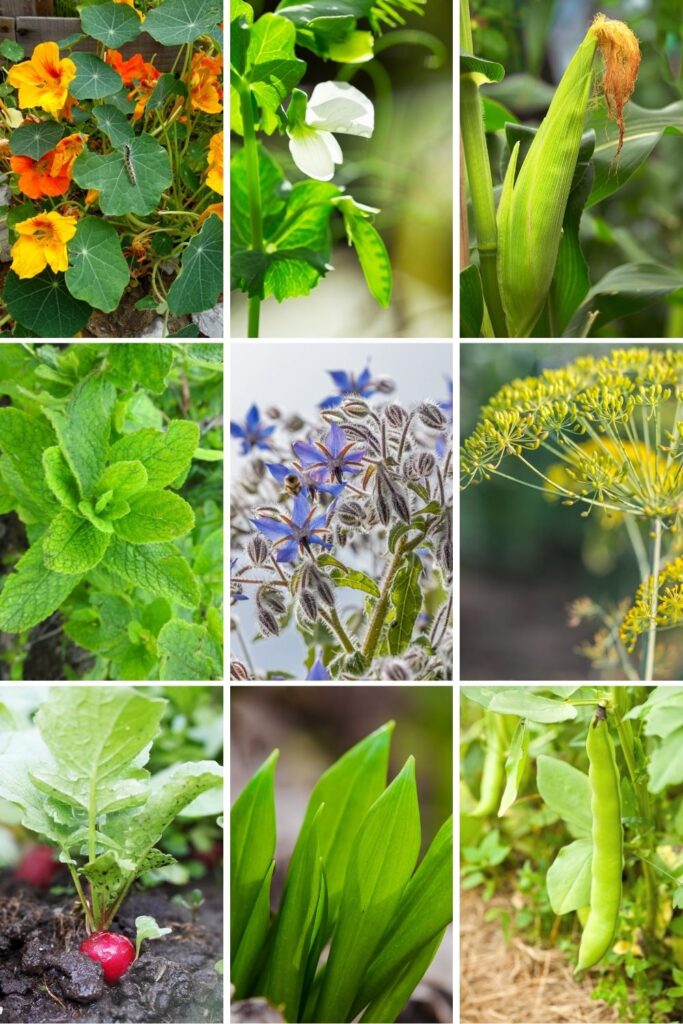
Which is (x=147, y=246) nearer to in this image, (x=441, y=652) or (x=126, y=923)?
(x=441, y=652)

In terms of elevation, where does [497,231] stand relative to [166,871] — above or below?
above

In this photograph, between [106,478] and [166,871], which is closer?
[106,478]

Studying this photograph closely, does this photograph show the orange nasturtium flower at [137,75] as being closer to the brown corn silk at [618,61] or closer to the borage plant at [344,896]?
the brown corn silk at [618,61]

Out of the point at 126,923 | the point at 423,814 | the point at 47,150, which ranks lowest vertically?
the point at 126,923

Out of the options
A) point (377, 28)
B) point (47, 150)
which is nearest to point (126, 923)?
point (47, 150)

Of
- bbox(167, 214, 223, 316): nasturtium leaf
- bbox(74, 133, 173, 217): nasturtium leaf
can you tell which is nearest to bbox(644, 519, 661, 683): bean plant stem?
bbox(167, 214, 223, 316): nasturtium leaf

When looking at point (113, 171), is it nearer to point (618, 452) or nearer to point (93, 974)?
point (618, 452)

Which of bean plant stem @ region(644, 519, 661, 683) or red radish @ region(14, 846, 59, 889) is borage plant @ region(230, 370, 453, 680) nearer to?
bean plant stem @ region(644, 519, 661, 683)

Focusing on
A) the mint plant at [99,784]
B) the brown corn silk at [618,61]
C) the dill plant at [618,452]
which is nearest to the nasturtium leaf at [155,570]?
the mint plant at [99,784]
